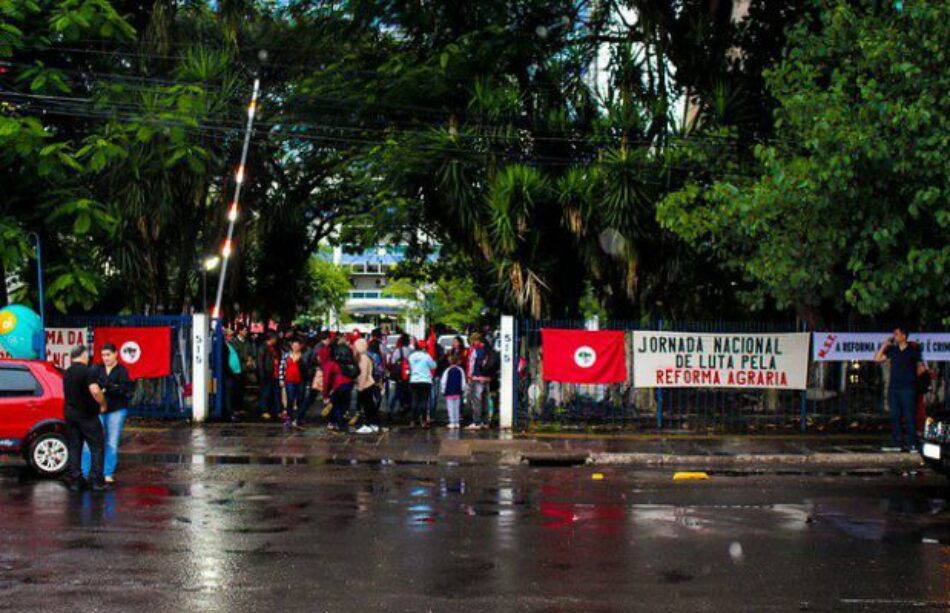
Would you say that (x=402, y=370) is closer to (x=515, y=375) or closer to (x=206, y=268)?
(x=515, y=375)

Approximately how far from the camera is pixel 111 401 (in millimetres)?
13164

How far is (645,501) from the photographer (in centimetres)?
1247

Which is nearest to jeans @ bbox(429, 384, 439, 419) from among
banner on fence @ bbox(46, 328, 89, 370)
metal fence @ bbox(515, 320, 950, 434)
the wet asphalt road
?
metal fence @ bbox(515, 320, 950, 434)

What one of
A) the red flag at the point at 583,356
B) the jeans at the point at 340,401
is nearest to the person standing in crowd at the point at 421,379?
the jeans at the point at 340,401

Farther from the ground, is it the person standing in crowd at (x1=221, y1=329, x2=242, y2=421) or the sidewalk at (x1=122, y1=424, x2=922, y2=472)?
the person standing in crowd at (x1=221, y1=329, x2=242, y2=421)

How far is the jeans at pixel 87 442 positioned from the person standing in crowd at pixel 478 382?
8695 millimetres

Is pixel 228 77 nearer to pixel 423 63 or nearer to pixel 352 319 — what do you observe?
pixel 423 63

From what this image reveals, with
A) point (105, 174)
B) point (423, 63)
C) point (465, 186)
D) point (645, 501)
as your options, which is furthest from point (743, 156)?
point (105, 174)

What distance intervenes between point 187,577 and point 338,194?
2698 cm

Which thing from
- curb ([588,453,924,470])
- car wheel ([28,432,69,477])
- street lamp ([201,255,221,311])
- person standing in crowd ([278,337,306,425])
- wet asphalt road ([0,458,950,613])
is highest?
street lamp ([201,255,221,311])

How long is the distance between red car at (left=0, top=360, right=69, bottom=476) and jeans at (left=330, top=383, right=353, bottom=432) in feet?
20.0

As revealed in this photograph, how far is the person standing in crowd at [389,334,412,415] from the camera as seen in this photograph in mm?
21750

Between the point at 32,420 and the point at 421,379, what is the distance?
8178mm

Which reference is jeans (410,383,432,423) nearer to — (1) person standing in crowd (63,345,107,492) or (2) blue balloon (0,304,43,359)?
(2) blue balloon (0,304,43,359)
